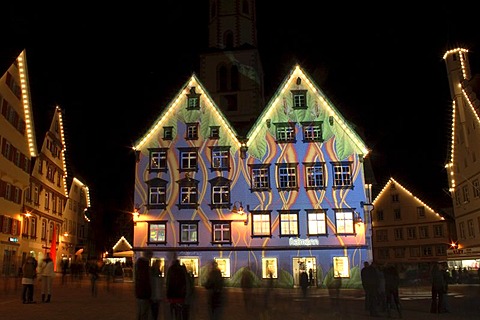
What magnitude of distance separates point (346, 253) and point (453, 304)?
1558cm


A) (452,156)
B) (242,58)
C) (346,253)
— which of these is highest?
(242,58)

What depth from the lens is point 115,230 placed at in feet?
261

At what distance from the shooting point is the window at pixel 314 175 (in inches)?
1533

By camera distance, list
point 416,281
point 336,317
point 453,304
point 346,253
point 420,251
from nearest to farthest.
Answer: point 336,317, point 453,304, point 346,253, point 416,281, point 420,251

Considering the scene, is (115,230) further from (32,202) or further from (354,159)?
(354,159)

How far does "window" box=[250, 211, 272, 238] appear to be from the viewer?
38719 mm

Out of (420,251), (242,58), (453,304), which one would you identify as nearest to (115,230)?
(242,58)

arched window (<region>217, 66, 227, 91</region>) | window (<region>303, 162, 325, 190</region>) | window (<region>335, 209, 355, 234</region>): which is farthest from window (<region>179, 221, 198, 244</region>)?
arched window (<region>217, 66, 227, 91</region>)

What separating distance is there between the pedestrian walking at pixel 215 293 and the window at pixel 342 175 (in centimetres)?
2634

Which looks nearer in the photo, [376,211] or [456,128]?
[456,128]

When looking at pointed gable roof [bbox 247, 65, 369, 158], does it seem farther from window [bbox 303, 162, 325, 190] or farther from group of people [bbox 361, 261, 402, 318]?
group of people [bbox 361, 261, 402, 318]

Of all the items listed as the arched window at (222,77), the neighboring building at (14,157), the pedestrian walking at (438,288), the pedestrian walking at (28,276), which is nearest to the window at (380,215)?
the arched window at (222,77)

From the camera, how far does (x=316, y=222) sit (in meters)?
38.5

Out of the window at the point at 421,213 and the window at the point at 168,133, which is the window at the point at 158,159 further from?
the window at the point at 421,213
